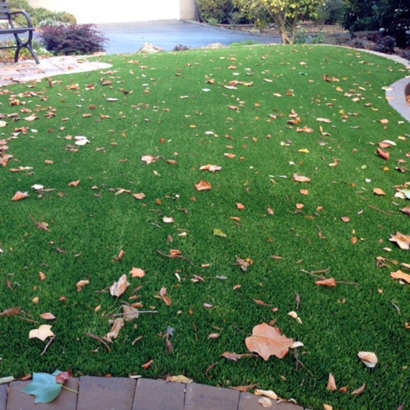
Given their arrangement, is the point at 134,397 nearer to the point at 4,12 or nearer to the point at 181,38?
the point at 4,12

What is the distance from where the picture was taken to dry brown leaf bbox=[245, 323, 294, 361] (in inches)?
69.2

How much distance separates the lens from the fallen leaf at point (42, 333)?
5.90ft

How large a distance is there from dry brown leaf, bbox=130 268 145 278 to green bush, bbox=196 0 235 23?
77.9 ft

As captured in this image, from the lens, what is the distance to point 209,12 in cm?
2477

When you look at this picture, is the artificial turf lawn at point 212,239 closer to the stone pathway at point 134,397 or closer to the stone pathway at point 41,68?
the stone pathway at point 134,397

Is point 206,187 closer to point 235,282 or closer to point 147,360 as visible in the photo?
point 235,282

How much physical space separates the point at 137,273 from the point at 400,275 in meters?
1.42

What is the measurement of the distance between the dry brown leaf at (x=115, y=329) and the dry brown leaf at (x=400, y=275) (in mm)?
1451

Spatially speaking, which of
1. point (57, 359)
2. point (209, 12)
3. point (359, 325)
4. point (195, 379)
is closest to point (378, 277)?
point (359, 325)

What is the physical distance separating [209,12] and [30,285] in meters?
25.6

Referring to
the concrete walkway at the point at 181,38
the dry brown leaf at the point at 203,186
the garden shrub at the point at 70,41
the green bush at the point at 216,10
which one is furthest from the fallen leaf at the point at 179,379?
the green bush at the point at 216,10

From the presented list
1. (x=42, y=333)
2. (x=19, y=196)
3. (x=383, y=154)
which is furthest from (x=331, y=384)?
(x=383, y=154)

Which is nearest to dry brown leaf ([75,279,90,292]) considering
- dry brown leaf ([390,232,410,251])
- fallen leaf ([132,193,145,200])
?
fallen leaf ([132,193,145,200])

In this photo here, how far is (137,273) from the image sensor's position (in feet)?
7.30
